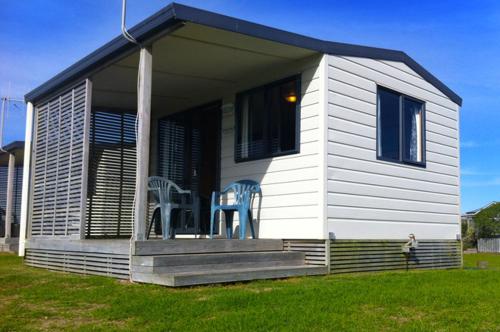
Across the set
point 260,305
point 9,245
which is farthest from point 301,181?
point 9,245

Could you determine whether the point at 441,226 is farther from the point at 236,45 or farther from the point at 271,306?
the point at 271,306

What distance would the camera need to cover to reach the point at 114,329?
12.8 feet

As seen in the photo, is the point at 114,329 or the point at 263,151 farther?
the point at 263,151

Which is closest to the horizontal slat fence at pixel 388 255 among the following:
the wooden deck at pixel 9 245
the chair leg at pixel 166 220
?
the chair leg at pixel 166 220

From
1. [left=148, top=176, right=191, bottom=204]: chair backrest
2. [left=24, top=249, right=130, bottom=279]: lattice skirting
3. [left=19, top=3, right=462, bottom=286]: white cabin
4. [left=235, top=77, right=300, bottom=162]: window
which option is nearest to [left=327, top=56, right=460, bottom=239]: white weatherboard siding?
[left=19, top=3, right=462, bottom=286]: white cabin

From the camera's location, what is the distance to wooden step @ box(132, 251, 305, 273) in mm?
5816

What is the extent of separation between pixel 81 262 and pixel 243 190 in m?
2.33

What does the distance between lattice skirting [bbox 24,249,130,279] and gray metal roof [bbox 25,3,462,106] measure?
252 cm

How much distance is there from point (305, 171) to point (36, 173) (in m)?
4.81

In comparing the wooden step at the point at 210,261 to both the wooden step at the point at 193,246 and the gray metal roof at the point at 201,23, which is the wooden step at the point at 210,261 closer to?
the wooden step at the point at 193,246

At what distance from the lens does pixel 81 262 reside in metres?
7.28

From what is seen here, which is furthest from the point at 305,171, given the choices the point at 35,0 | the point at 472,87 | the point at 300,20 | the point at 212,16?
the point at 472,87

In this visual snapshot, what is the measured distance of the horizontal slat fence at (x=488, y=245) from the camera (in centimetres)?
2371

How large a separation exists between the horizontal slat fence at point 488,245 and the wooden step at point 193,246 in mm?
19526
